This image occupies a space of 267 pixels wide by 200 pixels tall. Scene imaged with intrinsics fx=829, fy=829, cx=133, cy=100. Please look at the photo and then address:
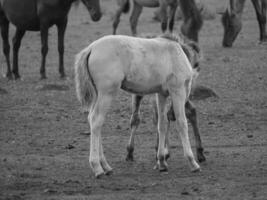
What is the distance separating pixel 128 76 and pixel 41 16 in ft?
26.0

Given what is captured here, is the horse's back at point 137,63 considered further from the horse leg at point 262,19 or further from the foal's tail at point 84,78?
the horse leg at point 262,19

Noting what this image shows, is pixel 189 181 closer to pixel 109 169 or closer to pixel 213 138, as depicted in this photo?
pixel 109 169

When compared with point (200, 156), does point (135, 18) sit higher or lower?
lower

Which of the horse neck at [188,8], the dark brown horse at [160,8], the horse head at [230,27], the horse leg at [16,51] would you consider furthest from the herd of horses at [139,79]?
the horse head at [230,27]

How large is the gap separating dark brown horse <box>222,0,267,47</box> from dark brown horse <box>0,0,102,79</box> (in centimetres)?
574

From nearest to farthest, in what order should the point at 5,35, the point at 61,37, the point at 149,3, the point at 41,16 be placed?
1. the point at 41,16
2. the point at 61,37
3. the point at 5,35
4. the point at 149,3

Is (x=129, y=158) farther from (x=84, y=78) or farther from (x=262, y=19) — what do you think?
(x=262, y=19)

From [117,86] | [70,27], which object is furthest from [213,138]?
[70,27]

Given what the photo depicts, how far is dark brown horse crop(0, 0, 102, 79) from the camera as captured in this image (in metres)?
15.7

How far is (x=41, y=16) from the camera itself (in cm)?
1583

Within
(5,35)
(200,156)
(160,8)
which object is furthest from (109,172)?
(160,8)

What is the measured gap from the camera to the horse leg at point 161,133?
8.67m

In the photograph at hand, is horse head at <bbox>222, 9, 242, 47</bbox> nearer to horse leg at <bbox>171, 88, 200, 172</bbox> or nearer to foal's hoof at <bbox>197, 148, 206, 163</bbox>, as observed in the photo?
foal's hoof at <bbox>197, 148, 206, 163</bbox>

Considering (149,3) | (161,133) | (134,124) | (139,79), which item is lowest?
(149,3)
